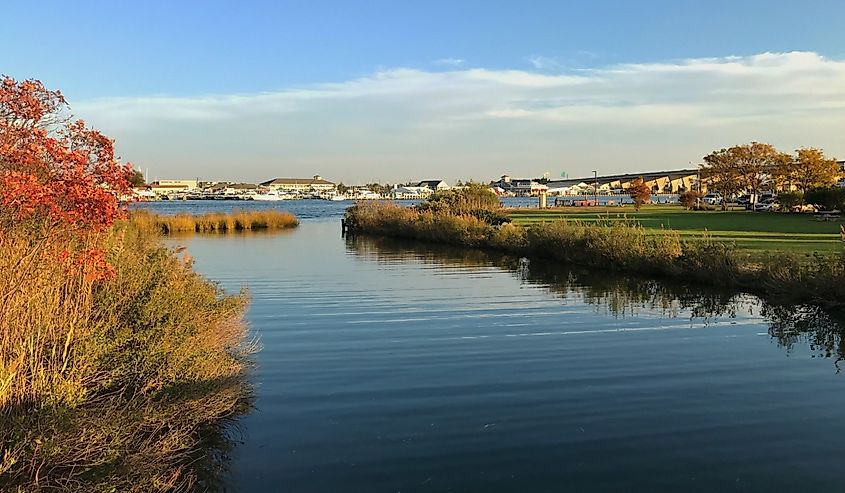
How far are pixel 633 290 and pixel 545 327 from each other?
20.4 feet

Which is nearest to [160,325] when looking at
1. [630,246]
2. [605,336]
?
[605,336]

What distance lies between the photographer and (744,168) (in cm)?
6681

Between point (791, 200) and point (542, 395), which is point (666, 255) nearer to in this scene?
point (542, 395)

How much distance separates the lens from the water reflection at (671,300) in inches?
514

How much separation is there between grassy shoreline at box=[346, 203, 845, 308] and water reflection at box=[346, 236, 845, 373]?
1.44 ft

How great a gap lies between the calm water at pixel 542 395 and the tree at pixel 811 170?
49.0 m

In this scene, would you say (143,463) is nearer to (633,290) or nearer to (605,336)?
(605,336)

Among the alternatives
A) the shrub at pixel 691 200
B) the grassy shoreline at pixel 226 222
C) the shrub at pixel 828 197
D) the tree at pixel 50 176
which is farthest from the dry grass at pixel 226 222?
the tree at pixel 50 176

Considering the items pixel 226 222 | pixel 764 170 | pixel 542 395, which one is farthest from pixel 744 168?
pixel 542 395

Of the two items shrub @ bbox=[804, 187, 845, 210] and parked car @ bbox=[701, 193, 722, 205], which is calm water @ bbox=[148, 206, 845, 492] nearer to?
shrub @ bbox=[804, 187, 845, 210]

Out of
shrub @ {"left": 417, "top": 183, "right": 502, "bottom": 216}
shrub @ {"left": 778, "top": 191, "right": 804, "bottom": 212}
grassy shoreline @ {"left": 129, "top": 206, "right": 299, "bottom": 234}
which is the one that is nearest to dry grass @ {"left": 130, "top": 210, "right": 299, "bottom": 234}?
grassy shoreline @ {"left": 129, "top": 206, "right": 299, "bottom": 234}

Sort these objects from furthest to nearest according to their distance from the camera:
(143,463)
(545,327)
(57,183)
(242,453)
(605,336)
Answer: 1. (545,327)
2. (605,336)
3. (242,453)
4. (57,183)
5. (143,463)

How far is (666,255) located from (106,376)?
1828 cm

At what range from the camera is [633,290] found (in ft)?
63.4
